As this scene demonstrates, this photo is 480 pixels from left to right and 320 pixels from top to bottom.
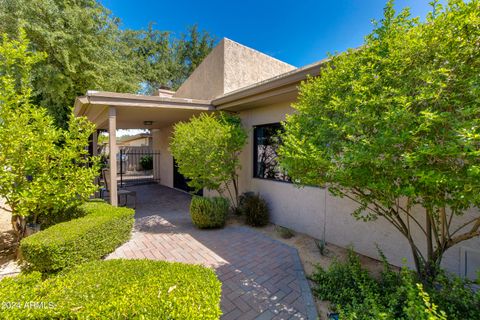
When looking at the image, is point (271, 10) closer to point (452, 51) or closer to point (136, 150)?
point (452, 51)

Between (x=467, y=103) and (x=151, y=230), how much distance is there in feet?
20.5

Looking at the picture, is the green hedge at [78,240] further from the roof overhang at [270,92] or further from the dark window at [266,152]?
the roof overhang at [270,92]

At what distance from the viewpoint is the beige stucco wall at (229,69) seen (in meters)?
8.40

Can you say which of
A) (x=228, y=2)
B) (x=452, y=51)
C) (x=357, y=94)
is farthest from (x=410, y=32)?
(x=228, y=2)

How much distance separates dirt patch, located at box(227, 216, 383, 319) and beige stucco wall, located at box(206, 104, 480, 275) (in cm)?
19

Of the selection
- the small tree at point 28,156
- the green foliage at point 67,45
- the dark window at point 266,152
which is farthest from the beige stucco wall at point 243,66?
the green foliage at point 67,45

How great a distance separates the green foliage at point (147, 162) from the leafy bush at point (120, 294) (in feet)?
59.8

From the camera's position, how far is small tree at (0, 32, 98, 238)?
380 cm

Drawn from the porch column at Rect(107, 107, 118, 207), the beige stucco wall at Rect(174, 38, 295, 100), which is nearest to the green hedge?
Answer: the porch column at Rect(107, 107, 118, 207)

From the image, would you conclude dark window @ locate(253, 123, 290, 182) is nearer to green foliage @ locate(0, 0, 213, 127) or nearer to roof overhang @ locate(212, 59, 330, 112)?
roof overhang @ locate(212, 59, 330, 112)

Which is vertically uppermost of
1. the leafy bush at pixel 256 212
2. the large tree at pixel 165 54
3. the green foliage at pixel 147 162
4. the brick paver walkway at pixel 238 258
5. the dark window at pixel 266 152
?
the large tree at pixel 165 54

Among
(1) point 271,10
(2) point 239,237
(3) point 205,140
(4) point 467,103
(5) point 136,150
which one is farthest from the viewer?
(5) point 136,150

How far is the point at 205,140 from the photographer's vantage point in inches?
223

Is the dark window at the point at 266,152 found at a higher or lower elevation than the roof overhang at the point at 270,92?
lower
